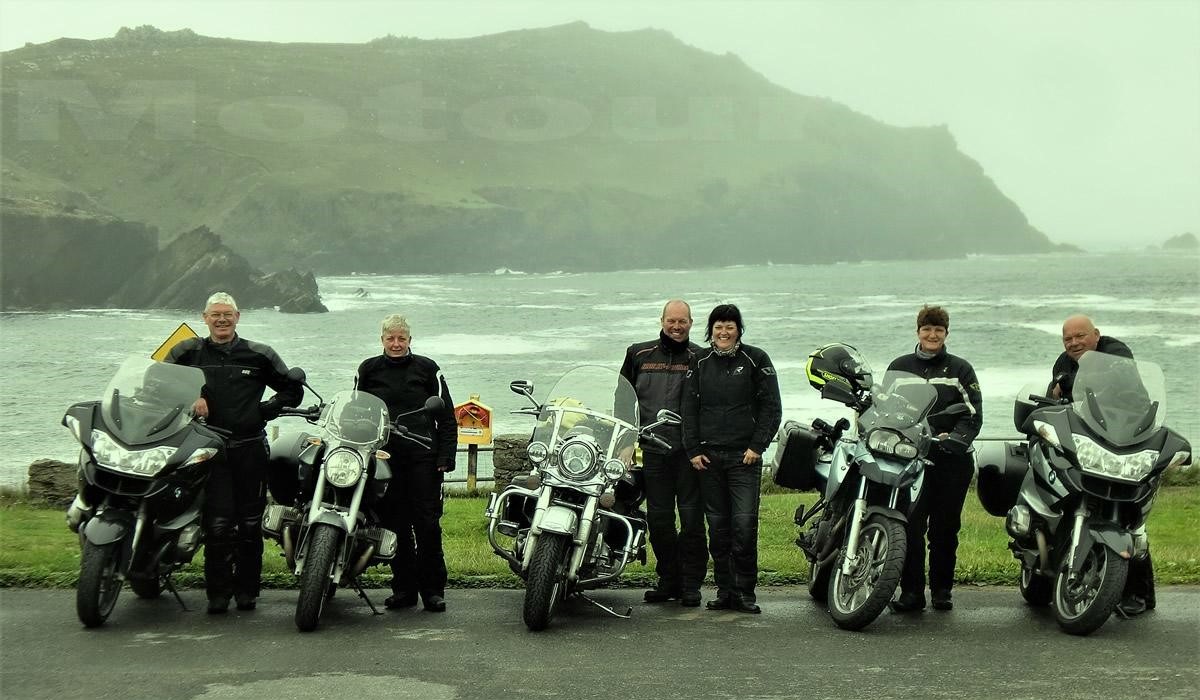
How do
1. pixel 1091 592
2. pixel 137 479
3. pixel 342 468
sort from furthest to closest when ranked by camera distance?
pixel 342 468
pixel 137 479
pixel 1091 592

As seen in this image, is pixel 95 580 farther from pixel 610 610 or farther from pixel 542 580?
pixel 610 610

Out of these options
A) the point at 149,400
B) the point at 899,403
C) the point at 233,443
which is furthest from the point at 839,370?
the point at 149,400

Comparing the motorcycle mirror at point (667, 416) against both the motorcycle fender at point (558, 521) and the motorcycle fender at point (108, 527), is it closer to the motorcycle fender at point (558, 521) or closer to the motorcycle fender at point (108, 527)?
the motorcycle fender at point (558, 521)

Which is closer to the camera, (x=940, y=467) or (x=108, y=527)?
(x=108, y=527)

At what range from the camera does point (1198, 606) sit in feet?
24.0

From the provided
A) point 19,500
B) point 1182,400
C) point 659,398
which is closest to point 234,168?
point 1182,400

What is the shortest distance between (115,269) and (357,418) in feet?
226

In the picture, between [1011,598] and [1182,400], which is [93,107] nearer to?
[1182,400]

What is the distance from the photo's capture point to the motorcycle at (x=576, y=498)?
6.82 m

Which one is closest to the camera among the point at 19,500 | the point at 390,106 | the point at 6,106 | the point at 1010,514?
the point at 1010,514

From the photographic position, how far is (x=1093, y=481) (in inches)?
260

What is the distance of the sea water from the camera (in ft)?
168

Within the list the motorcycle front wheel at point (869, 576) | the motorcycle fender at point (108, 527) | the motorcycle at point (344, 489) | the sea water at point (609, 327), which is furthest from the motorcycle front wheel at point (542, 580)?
the sea water at point (609, 327)

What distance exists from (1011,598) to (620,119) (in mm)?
100057
